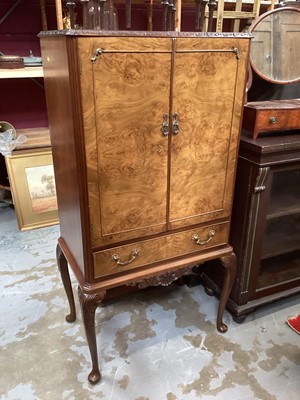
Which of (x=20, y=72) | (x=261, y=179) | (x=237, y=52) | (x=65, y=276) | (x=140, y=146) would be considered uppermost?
(x=237, y=52)

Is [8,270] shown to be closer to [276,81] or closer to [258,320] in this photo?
[258,320]

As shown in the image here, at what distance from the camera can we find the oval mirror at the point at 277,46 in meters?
1.51

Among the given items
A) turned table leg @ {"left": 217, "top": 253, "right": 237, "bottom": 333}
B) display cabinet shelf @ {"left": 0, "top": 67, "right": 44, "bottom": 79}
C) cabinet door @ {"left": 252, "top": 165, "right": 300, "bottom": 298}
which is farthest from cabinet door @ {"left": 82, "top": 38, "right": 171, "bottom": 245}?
display cabinet shelf @ {"left": 0, "top": 67, "right": 44, "bottom": 79}

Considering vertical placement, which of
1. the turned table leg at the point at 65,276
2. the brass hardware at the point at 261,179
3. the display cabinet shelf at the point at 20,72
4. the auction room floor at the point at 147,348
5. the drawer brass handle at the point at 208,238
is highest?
the display cabinet shelf at the point at 20,72

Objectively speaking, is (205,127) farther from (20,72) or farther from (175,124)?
(20,72)

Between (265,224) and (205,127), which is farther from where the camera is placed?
(265,224)

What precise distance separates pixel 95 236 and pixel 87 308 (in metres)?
0.28

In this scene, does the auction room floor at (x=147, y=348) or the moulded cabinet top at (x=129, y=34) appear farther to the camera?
the auction room floor at (x=147, y=348)

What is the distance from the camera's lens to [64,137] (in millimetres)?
1132

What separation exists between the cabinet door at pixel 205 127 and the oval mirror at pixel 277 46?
0.44 meters

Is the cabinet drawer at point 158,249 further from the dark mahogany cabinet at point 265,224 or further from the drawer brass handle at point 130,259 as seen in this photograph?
the dark mahogany cabinet at point 265,224

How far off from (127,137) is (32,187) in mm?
1565

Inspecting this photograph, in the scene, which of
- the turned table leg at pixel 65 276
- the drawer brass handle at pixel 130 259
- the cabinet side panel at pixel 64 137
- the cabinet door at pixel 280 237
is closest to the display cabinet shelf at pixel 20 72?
the cabinet side panel at pixel 64 137

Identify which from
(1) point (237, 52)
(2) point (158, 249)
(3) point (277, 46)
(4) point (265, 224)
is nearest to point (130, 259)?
(2) point (158, 249)
